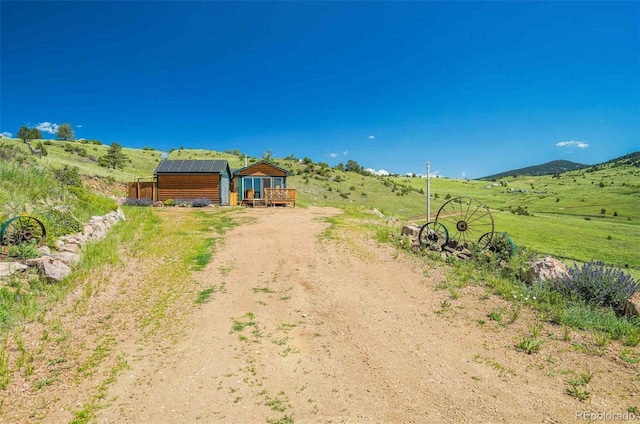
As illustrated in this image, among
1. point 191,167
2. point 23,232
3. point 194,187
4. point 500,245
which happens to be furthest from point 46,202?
point 191,167

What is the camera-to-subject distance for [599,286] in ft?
25.2

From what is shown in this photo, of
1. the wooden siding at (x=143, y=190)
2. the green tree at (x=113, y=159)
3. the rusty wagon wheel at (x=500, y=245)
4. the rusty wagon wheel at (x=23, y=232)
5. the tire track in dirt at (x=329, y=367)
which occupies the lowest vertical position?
the tire track in dirt at (x=329, y=367)

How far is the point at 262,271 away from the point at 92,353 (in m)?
5.04

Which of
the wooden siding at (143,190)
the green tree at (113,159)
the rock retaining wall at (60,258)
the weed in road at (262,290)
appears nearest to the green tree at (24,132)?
the green tree at (113,159)

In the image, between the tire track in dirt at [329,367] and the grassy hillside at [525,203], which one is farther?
the grassy hillside at [525,203]

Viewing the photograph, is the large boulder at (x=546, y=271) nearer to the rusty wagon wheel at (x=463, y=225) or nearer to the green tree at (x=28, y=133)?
the rusty wagon wheel at (x=463, y=225)

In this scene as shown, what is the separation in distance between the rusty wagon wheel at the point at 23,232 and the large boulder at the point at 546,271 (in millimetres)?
13296

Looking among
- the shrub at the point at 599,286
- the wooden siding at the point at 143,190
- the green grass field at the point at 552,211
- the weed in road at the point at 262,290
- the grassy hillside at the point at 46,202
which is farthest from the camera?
the wooden siding at the point at 143,190

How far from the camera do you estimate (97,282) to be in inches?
324

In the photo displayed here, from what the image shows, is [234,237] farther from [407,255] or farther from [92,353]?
[92,353]

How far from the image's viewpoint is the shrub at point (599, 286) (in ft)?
24.1

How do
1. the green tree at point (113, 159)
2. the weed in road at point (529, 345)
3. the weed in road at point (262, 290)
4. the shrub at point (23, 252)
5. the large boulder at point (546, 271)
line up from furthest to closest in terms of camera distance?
the green tree at point (113, 159), the large boulder at point (546, 271), the weed in road at point (262, 290), the shrub at point (23, 252), the weed in road at point (529, 345)

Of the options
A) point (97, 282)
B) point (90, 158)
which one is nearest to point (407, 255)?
point (97, 282)

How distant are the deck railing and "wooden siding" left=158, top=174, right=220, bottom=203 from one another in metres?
4.51
